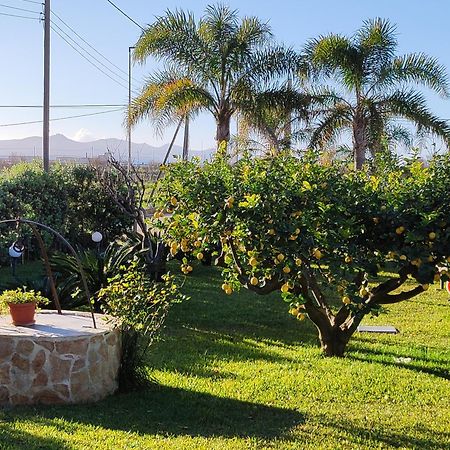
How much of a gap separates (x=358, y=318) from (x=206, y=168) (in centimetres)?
217

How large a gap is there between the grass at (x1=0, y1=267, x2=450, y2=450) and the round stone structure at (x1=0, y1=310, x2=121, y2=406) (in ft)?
0.47

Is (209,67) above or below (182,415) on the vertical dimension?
above

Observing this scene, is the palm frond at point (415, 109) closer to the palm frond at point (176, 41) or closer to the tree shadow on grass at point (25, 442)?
the palm frond at point (176, 41)

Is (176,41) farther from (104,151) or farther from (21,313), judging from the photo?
(21,313)

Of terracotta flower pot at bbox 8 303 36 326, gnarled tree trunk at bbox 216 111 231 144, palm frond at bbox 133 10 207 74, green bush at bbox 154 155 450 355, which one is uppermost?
palm frond at bbox 133 10 207 74

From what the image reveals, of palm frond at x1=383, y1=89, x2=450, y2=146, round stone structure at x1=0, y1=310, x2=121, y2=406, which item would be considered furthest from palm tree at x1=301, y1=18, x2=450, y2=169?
round stone structure at x1=0, y1=310, x2=121, y2=406

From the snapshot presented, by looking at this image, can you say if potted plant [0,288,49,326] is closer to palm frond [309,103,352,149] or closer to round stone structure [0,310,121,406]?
round stone structure [0,310,121,406]

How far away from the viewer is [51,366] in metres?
5.20

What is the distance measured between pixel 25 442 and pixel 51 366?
1041 mm

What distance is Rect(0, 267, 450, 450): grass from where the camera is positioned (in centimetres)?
448

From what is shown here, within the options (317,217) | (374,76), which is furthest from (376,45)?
(317,217)

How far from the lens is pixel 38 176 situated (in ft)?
49.2

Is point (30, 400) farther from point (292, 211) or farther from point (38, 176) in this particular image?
point (38, 176)

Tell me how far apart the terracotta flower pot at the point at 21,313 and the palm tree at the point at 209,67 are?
1171cm
